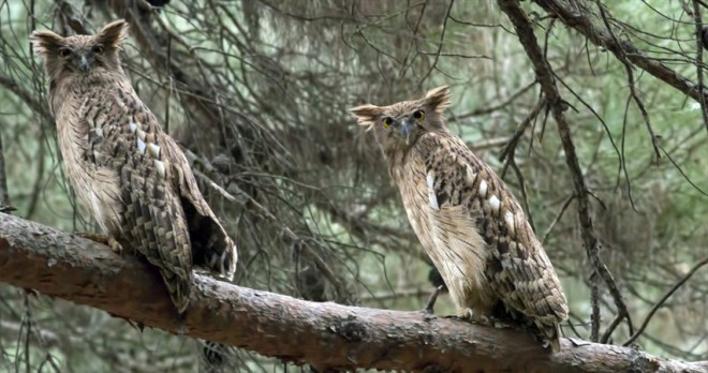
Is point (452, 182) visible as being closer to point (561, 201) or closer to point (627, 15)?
point (627, 15)

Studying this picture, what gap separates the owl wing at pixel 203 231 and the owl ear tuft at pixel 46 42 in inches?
25.6

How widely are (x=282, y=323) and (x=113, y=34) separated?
48.5 inches

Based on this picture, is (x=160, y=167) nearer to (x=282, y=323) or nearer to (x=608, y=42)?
(x=282, y=323)

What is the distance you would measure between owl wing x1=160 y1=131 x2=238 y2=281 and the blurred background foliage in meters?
0.64

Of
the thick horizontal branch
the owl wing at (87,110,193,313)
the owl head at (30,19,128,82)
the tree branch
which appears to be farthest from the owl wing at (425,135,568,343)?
the owl head at (30,19,128,82)

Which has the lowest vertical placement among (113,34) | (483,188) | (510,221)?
(510,221)

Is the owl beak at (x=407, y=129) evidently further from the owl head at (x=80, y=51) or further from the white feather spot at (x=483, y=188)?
the owl head at (x=80, y=51)

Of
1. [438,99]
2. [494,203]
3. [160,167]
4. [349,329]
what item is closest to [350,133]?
[438,99]

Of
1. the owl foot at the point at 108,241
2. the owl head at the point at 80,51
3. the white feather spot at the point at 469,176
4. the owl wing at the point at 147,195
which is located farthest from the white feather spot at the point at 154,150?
the white feather spot at the point at 469,176

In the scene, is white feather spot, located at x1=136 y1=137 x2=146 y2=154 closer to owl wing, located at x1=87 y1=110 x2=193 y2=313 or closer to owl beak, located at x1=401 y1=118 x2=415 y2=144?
owl wing, located at x1=87 y1=110 x2=193 y2=313

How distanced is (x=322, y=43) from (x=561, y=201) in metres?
1.38

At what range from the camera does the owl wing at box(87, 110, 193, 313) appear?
308cm

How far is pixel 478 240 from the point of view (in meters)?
3.87

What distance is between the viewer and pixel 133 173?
3342 millimetres
